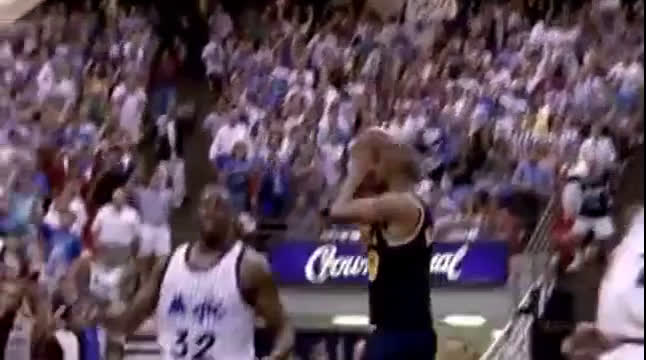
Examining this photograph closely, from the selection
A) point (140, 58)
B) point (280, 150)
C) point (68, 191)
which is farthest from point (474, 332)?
point (140, 58)

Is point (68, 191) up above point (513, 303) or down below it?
above

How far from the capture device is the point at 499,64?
Result: 18.1 metres

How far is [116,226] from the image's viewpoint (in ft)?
44.5

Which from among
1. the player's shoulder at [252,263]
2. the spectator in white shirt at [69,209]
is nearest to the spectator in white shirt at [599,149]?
the spectator in white shirt at [69,209]

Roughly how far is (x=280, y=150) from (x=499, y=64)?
2.83m

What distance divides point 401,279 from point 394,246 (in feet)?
0.41

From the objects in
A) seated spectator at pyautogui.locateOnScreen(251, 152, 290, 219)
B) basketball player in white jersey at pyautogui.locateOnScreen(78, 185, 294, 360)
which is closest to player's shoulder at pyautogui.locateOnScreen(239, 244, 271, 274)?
basketball player in white jersey at pyautogui.locateOnScreen(78, 185, 294, 360)

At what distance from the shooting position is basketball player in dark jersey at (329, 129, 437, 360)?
22.0 feet

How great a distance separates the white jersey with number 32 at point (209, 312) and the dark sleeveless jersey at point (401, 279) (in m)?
0.61

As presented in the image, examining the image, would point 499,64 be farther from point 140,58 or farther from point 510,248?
point 510,248

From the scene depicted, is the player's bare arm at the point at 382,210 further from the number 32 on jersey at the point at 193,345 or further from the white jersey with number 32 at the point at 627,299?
the white jersey with number 32 at the point at 627,299

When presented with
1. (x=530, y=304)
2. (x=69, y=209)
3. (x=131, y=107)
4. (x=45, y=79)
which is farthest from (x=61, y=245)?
(x=45, y=79)

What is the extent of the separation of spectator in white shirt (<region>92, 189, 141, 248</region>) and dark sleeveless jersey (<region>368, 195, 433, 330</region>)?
6587mm

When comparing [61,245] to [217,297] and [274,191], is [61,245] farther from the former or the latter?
[217,297]
